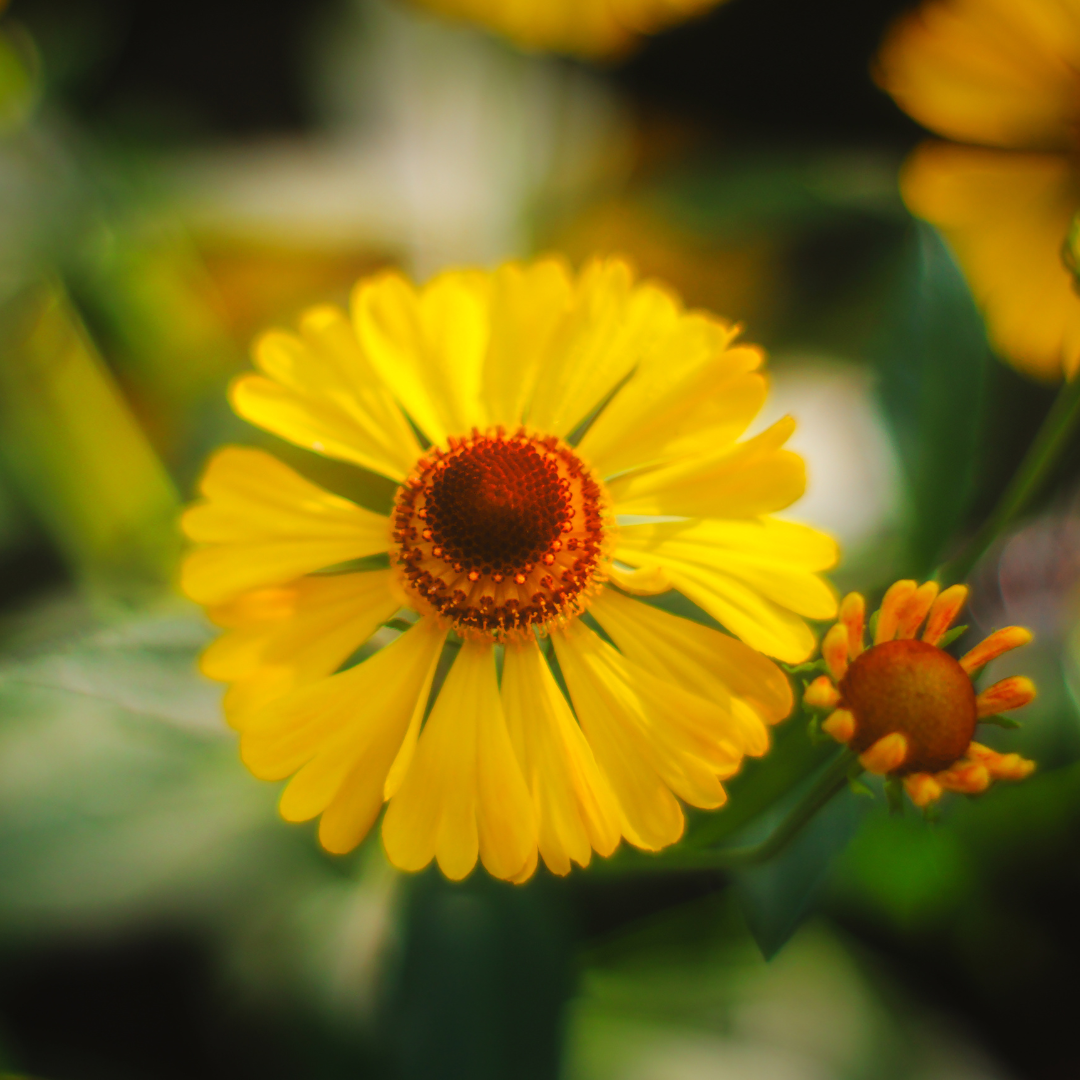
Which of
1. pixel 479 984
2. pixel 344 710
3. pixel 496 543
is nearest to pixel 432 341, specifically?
pixel 496 543

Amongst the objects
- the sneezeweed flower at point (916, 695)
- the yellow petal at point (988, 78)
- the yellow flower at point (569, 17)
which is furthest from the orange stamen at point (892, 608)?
the yellow flower at point (569, 17)

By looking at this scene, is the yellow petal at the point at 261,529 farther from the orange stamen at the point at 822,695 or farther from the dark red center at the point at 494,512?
the orange stamen at the point at 822,695

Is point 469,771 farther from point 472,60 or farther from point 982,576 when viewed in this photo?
point 472,60

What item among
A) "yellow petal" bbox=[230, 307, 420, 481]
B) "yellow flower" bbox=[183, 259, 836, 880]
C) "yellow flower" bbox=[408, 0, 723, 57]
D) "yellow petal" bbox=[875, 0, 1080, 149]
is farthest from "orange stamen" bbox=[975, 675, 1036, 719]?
"yellow flower" bbox=[408, 0, 723, 57]

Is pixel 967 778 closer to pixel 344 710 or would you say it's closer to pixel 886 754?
pixel 886 754

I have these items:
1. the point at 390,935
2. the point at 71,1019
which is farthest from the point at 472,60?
the point at 71,1019

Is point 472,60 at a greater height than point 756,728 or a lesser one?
greater

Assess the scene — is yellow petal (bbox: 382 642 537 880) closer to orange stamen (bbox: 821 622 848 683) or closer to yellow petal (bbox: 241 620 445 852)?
yellow petal (bbox: 241 620 445 852)
